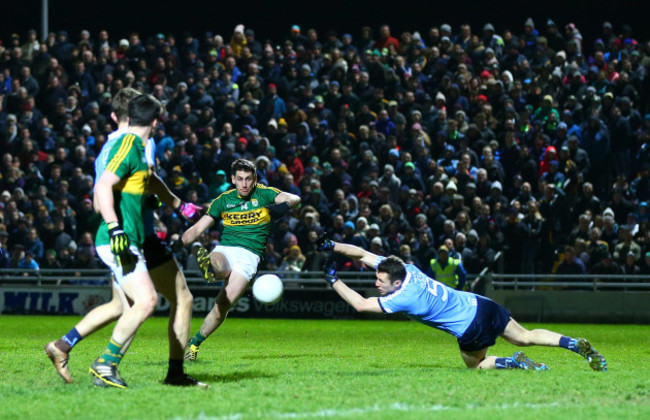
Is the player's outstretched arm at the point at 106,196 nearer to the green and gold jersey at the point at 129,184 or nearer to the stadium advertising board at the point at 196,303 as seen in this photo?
the green and gold jersey at the point at 129,184

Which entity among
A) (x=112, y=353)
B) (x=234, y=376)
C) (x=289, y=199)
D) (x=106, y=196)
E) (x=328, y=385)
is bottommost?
(x=234, y=376)

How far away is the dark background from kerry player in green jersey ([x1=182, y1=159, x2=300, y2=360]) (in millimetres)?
19611

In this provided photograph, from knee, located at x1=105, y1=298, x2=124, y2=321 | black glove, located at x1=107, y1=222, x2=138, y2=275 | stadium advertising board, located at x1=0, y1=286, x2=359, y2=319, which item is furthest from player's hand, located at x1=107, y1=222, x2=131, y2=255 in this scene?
stadium advertising board, located at x1=0, y1=286, x2=359, y2=319

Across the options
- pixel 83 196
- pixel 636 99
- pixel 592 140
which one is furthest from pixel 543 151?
pixel 83 196

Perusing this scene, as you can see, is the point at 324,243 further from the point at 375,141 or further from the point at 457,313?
the point at 375,141

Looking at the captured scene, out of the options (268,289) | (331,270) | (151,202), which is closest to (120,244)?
(151,202)

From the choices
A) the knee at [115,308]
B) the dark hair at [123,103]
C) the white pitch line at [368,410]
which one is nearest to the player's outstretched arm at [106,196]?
the dark hair at [123,103]

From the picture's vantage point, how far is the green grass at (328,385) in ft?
21.8

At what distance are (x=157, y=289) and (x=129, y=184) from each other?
0.87 meters

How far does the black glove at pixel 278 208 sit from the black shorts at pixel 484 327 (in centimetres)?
237

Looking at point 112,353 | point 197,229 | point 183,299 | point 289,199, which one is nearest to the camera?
point 112,353

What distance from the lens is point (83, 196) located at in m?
22.6

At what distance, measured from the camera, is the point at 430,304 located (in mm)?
9094

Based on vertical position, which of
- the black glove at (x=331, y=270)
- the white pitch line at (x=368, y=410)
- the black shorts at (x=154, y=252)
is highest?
the black shorts at (x=154, y=252)
